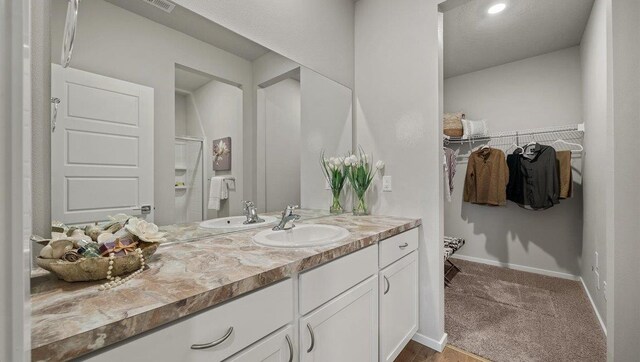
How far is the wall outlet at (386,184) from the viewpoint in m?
2.01

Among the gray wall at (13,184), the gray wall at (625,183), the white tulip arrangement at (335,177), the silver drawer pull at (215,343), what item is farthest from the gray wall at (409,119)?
the gray wall at (13,184)

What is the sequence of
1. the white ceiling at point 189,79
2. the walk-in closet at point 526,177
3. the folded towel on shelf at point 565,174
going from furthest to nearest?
the folded towel on shelf at point 565,174
the walk-in closet at point 526,177
the white ceiling at point 189,79

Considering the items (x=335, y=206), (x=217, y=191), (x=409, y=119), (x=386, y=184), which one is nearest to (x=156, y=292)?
(x=217, y=191)

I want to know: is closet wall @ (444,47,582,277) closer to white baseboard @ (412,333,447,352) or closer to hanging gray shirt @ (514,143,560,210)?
hanging gray shirt @ (514,143,560,210)

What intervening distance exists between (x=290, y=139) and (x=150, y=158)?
871mm

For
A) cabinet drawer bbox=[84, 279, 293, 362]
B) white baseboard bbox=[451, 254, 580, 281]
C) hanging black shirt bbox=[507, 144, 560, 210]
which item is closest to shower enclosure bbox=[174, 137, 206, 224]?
cabinet drawer bbox=[84, 279, 293, 362]

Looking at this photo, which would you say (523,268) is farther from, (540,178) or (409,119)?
(409,119)

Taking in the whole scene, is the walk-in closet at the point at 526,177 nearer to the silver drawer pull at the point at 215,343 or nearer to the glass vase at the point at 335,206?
the glass vase at the point at 335,206

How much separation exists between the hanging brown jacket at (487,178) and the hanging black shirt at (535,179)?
93 mm

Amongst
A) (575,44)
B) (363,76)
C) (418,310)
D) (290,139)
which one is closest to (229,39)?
(290,139)

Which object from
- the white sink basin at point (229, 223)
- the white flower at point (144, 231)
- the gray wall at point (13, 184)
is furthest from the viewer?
the white sink basin at point (229, 223)

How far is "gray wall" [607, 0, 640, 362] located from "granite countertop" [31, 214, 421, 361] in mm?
1384

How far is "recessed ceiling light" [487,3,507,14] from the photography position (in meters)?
2.19

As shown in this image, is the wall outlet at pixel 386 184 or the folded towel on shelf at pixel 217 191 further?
the wall outlet at pixel 386 184
